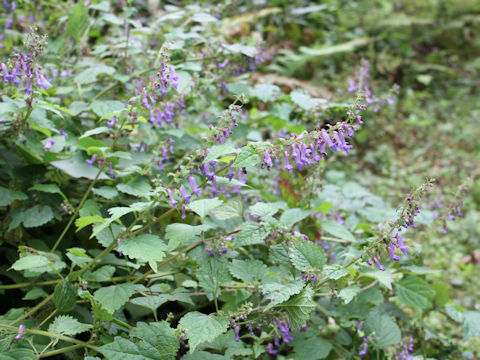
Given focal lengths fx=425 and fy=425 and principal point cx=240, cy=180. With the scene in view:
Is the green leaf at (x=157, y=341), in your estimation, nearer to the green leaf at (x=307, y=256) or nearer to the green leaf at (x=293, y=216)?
the green leaf at (x=307, y=256)

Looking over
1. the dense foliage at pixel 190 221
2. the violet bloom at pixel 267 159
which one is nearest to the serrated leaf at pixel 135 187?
the dense foliage at pixel 190 221

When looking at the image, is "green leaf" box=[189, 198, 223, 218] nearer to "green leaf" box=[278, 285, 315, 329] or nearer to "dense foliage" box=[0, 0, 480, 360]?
"dense foliage" box=[0, 0, 480, 360]

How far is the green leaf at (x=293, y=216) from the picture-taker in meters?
2.30

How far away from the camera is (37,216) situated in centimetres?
216

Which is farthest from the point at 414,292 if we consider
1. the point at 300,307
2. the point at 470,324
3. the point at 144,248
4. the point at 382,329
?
the point at 144,248

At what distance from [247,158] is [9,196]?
1330 millimetres

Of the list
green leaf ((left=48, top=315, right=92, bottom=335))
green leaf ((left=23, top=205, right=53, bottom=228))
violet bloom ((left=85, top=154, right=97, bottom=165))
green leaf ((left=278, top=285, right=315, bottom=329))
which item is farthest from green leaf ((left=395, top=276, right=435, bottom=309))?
green leaf ((left=23, top=205, right=53, bottom=228))

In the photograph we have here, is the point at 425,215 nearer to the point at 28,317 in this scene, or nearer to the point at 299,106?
the point at 299,106

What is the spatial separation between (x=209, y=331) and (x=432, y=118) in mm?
A: 5667

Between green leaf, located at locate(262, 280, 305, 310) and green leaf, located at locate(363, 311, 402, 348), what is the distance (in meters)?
0.74

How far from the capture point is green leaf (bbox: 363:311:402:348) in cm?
221

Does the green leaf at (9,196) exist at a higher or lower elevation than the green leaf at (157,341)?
higher

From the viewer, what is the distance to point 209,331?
1670 millimetres

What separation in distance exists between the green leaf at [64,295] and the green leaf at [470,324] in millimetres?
2190
